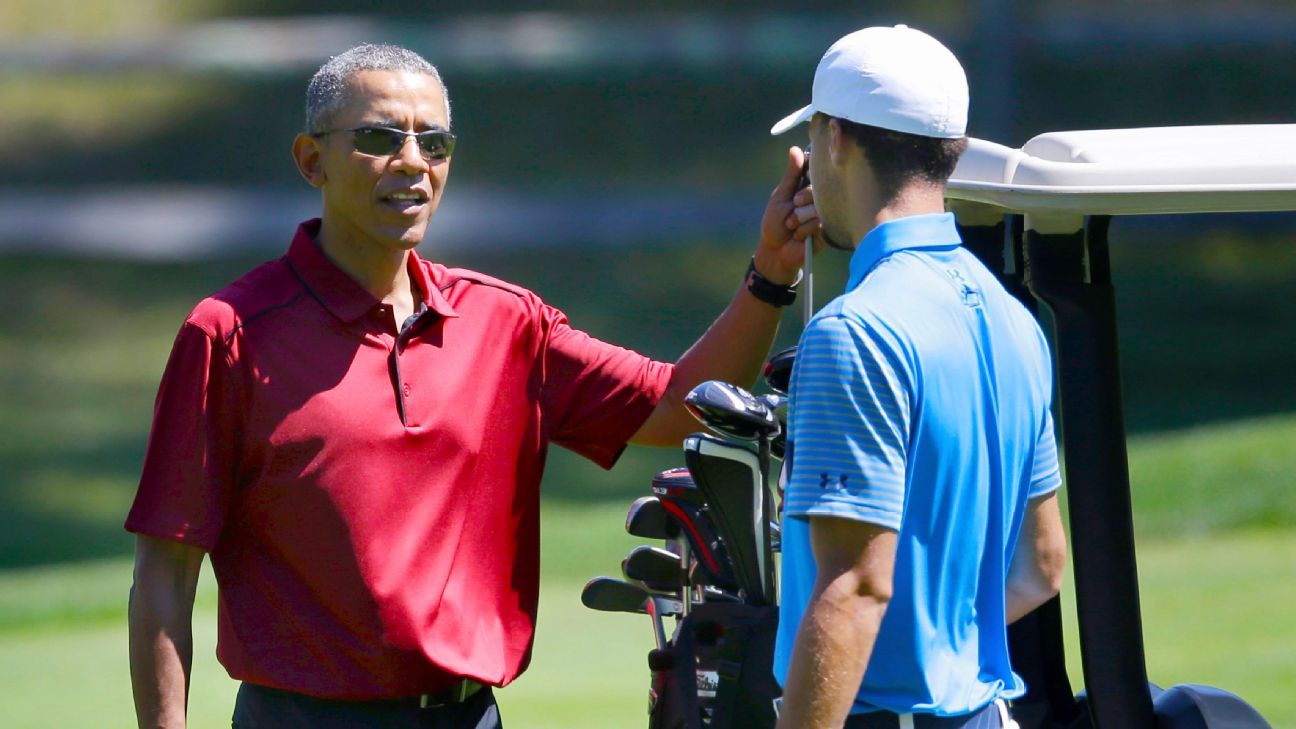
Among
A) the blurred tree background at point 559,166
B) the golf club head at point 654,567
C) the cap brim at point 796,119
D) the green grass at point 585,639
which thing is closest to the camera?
the cap brim at point 796,119

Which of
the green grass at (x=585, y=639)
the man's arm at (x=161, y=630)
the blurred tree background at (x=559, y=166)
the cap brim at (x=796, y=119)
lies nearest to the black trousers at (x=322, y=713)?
the man's arm at (x=161, y=630)

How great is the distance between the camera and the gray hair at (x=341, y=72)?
2682 mm

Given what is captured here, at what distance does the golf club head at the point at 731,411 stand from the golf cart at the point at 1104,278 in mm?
409

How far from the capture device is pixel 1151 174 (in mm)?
2217

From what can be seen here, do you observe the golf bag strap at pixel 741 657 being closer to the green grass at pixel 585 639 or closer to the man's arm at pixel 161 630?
the man's arm at pixel 161 630

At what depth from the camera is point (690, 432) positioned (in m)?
2.95

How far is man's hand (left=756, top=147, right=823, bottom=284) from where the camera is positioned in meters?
2.73

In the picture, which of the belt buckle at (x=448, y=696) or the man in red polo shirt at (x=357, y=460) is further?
the belt buckle at (x=448, y=696)

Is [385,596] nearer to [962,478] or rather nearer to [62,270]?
[962,478]

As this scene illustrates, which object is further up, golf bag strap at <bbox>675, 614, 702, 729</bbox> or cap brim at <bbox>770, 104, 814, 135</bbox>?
cap brim at <bbox>770, 104, 814, 135</bbox>

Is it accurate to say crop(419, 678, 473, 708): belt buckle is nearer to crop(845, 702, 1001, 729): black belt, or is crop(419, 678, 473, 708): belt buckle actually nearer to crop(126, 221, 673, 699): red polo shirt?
crop(126, 221, 673, 699): red polo shirt

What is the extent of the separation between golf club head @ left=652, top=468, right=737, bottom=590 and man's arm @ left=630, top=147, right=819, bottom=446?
0.84ft

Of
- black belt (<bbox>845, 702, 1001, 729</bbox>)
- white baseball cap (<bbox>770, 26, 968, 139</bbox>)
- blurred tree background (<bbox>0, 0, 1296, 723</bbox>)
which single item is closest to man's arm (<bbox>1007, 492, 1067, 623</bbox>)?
black belt (<bbox>845, 702, 1001, 729</bbox>)

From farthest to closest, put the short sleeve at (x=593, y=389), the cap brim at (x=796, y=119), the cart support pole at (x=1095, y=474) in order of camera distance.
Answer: the short sleeve at (x=593, y=389)
the cart support pole at (x=1095, y=474)
the cap brim at (x=796, y=119)
